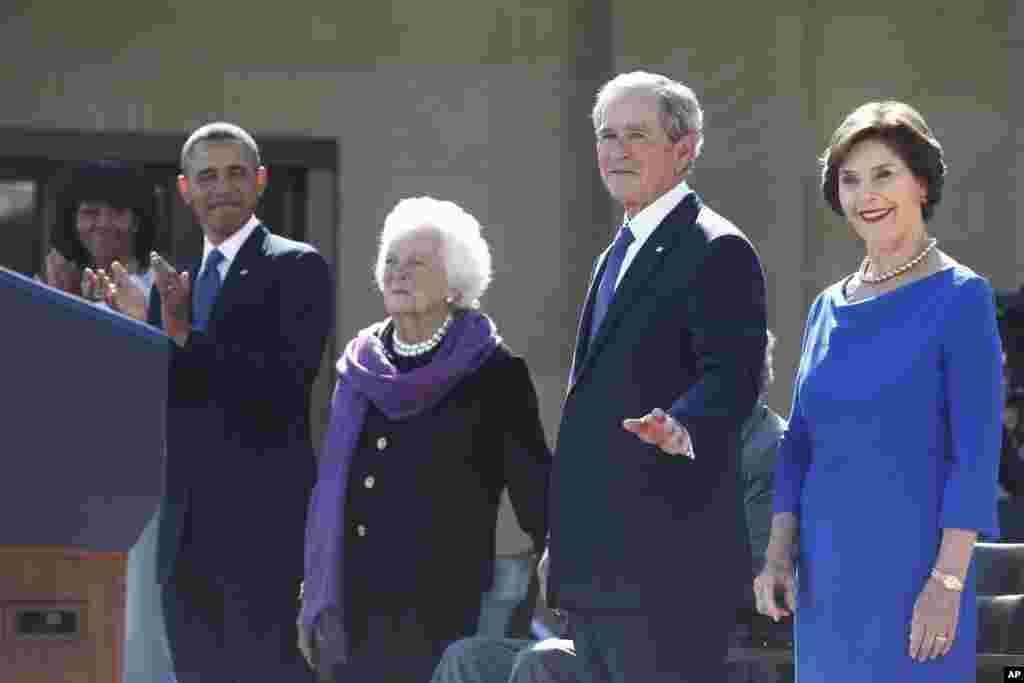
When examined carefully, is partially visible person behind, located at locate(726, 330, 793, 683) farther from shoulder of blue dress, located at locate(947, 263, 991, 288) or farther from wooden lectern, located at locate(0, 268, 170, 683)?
wooden lectern, located at locate(0, 268, 170, 683)

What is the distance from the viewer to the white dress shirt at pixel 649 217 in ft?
13.1

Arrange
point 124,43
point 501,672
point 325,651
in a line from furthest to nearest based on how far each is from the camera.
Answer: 1. point 124,43
2. point 325,651
3. point 501,672

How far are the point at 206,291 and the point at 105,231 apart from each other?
0.45 meters

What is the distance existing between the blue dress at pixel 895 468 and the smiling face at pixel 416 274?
1.51 metres

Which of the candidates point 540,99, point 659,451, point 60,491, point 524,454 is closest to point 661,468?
point 659,451

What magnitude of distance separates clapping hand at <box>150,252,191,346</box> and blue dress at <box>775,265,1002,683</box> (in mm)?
1678

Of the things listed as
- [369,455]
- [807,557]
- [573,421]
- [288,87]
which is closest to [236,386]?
[369,455]

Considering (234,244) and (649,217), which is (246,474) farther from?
(649,217)

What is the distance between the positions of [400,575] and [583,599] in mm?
999

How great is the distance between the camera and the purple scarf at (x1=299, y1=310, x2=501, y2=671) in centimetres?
479

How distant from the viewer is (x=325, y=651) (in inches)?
189

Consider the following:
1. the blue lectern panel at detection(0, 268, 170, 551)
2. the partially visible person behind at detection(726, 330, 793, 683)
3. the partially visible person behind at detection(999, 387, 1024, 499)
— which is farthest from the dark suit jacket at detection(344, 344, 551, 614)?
the partially visible person behind at detection(999, 387, 1024, 499)

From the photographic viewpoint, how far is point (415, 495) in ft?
15.7

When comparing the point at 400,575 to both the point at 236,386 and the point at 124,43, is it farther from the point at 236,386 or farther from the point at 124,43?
the point at 124,43
